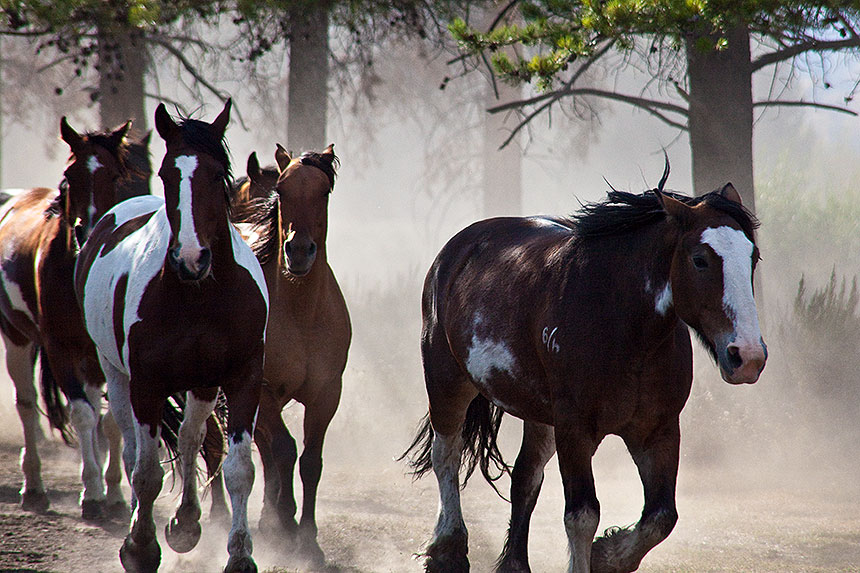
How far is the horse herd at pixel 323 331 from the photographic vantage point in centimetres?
358

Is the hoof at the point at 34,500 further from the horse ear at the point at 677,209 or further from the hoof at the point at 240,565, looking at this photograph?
the horse ear at the point at 677,209

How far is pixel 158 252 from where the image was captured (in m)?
4.28

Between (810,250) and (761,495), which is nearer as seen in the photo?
(761,495)

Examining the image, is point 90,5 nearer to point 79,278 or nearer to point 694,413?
point 79,278

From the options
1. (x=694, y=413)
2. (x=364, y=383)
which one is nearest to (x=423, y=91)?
(x=364, y=383)

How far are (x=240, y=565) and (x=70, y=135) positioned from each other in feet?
10.4

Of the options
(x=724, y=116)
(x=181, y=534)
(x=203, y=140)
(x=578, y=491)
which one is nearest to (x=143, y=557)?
(x=181, y=534)

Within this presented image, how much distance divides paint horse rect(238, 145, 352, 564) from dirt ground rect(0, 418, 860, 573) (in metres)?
0.30

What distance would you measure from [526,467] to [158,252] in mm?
2252

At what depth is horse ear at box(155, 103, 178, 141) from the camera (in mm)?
3980

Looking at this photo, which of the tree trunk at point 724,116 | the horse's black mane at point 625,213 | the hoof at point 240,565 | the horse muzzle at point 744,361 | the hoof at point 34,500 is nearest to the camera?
the horse muzzle at point 744,361

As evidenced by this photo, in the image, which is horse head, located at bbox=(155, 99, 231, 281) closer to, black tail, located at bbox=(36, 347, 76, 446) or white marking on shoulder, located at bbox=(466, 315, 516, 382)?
white marking on shoulder, located at bbox=(466, 315, 516, 382)

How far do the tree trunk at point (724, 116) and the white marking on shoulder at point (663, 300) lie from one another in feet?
18.8

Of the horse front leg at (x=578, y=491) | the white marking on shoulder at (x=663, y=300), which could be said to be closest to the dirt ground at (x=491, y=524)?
the horse front leg at (x=578, y=491)
